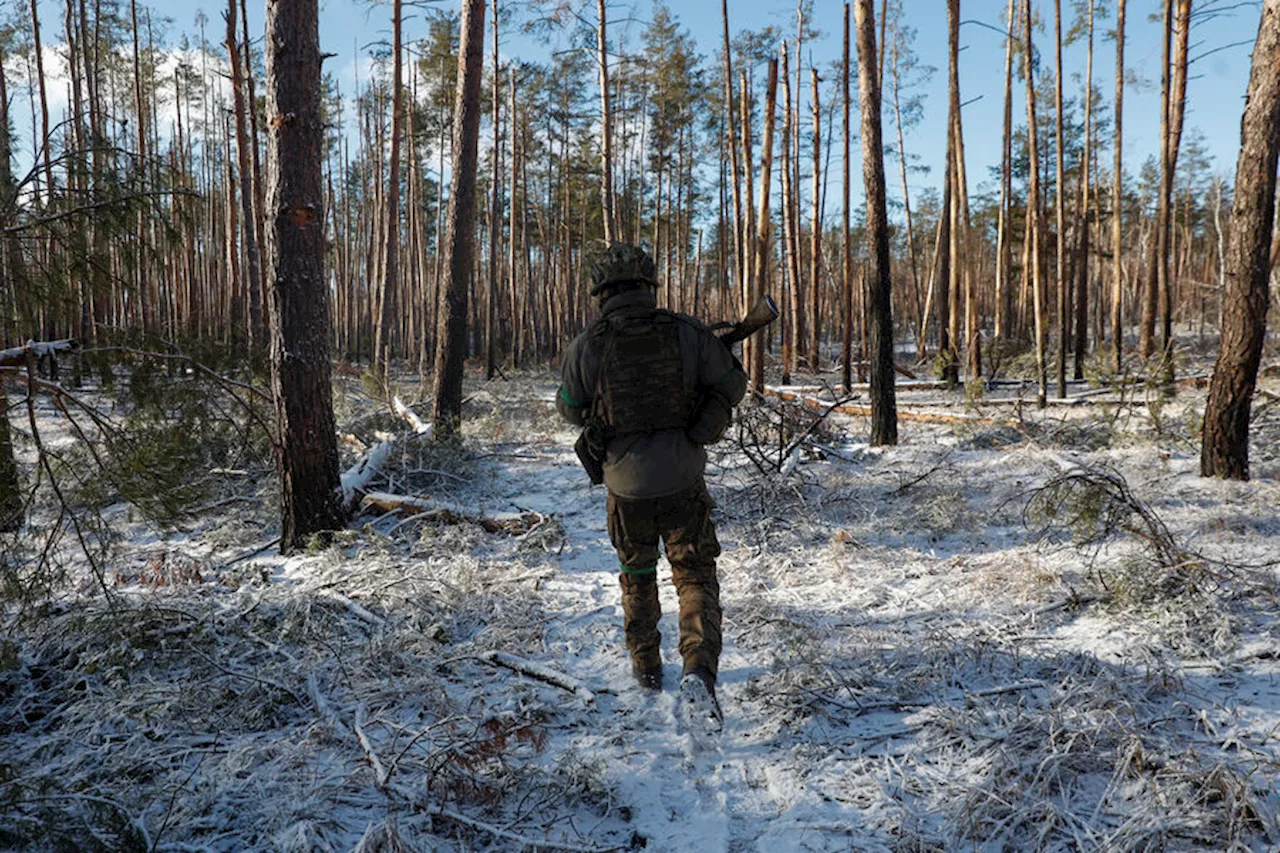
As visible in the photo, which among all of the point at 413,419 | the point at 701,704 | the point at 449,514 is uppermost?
the point at 413,419

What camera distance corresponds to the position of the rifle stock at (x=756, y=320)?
3052 mm

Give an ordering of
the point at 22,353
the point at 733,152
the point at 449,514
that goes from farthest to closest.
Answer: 1. the point at 733,152
2. the point at 449,514
3. the point at 22,353

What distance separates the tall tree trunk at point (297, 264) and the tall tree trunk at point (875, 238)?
5.63 m

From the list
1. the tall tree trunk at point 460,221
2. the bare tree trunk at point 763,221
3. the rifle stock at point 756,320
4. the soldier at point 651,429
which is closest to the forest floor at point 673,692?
the soldier at point 651,429

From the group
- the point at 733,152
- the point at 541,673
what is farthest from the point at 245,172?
the point at 541,673

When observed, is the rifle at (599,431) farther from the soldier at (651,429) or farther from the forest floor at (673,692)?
the forest floor at (673,692)

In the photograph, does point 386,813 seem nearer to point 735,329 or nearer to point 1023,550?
point 735,329

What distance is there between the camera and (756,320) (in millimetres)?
3137

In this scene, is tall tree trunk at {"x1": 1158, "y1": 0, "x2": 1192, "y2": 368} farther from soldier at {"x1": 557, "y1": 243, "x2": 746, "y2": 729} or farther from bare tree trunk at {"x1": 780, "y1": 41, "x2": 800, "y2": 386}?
soldier at {"x1": 557, "y1": 243, "x2": 746, "y2": 729}

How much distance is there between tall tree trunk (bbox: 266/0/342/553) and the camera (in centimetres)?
463

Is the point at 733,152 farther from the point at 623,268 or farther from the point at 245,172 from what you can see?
the point at 623,268

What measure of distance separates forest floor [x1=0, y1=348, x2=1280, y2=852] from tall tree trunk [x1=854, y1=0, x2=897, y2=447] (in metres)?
2.45

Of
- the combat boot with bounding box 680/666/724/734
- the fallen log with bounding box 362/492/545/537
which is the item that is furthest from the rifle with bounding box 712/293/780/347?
the fallen log with bounding box 362/492/545/537

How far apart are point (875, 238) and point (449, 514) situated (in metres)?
5.65
